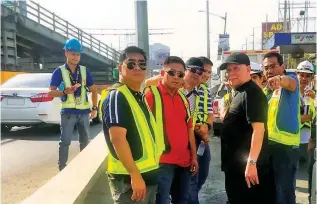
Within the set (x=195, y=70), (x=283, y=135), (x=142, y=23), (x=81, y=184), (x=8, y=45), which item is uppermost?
(x=8, y=45)

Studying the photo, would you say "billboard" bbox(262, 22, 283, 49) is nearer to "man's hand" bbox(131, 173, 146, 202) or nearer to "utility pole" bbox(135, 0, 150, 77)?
"utility pole" bbox(135, 0, 150, 77)

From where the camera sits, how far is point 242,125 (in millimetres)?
3107

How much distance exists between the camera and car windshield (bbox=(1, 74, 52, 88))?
28.3 feet

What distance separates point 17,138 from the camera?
8352 millimetres

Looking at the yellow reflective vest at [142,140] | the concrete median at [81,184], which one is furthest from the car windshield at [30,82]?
the yellow reflective vest at [142,140]

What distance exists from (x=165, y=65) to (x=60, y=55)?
26325 mm

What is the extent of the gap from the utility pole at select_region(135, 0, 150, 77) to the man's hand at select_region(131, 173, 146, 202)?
3530mm

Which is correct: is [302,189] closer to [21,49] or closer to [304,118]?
[304,118]

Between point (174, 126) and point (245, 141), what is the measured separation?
605mm

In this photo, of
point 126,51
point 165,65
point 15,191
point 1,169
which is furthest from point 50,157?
point 126,51

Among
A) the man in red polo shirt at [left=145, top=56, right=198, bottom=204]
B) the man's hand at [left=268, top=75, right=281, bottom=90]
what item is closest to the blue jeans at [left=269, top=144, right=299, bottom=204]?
the man's hand at [left=268, top=75, right=281, bottom=90]

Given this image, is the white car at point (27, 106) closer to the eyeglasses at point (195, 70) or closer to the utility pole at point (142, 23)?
the utility pole at point (142, 23)

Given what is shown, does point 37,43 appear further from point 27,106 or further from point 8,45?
point 27,106

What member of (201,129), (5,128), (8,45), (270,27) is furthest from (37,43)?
Answer: (270,27)
